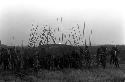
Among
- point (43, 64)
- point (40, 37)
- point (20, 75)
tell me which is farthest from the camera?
point (40, 37)

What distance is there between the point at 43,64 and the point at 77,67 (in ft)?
11.7

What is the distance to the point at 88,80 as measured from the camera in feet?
56.7

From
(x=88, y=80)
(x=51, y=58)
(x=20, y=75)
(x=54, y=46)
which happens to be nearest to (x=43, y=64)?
(x=51, y=58)

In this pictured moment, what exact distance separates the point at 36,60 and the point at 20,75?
4.05 m

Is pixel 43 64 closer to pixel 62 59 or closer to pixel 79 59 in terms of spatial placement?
pixel 62 59

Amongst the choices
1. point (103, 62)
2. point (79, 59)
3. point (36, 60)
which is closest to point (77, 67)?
point (79, 59)

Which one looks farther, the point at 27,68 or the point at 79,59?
the point at 79,59

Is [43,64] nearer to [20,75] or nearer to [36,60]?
[36,60]

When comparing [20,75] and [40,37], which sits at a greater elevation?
[40,37]

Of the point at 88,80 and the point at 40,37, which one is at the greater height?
the point at 40,37

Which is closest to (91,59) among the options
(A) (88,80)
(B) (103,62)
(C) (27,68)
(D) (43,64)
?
(B) (103,62)

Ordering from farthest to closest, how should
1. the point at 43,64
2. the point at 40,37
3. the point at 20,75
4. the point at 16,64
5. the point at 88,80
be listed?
the point at 40,37
the point at 43,64
the point at 16,64
the point at 20,75
the point at 88,80

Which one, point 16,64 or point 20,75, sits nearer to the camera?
point 20,75

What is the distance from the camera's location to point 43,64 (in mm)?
24953
